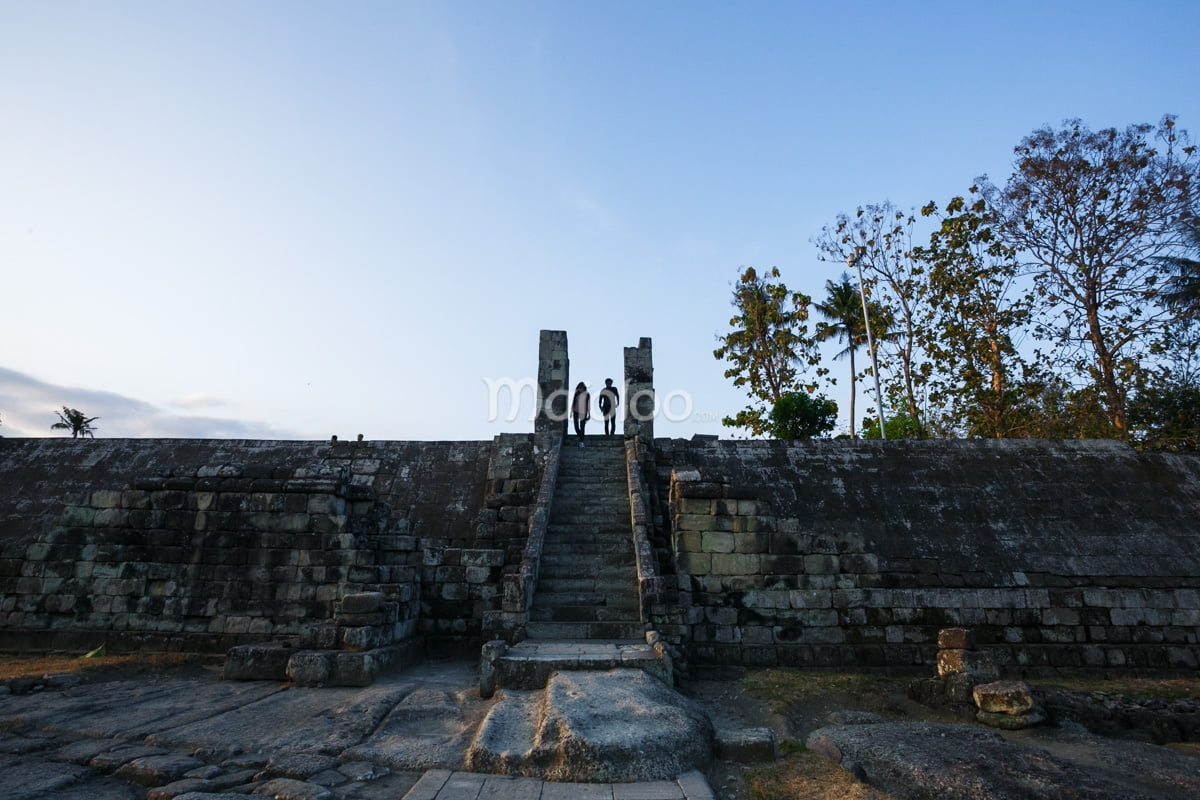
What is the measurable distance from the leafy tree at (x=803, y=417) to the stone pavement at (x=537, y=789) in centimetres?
1670

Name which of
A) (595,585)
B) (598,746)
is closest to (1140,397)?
(595,585)

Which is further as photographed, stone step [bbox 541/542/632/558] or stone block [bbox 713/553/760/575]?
stone step [bbox 541/542/632/558]

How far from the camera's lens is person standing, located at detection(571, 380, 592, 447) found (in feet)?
47.6

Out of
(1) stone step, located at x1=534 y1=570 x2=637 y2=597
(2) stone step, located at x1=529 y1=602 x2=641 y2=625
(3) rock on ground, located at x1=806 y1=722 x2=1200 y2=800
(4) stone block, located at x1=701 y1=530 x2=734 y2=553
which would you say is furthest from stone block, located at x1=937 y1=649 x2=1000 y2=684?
(1) stone step, located at x1=534 y1=570 x2=637 y2=597

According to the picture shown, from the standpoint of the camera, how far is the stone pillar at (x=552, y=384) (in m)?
13.8

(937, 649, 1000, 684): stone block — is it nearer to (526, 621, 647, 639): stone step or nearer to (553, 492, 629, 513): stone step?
(526, 621, 647, 639): stone step

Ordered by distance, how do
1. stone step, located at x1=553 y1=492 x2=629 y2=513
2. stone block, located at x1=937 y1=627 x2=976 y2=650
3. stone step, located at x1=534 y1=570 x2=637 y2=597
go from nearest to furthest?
stone block, located at x1=937 y1=627 x2=976 y2=650
stone step, located at x1=534 y1=570 x2=637 y2=597
stone step, located at x1=553 y1=492 x2=629 y2=513

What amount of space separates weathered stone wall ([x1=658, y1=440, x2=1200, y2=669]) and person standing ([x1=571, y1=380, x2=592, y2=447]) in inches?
179

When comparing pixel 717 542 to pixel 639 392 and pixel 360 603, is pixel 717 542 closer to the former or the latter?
pixel 360 603

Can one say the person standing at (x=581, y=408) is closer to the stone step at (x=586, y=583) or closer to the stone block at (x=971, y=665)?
the stone step at (x=586, y=583)

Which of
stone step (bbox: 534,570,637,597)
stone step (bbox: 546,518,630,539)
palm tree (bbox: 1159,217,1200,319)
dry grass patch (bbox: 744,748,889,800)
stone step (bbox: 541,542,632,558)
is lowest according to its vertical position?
dry grass patch (bbox: 744,748,889,800)

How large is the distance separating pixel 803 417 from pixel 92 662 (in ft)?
58.8

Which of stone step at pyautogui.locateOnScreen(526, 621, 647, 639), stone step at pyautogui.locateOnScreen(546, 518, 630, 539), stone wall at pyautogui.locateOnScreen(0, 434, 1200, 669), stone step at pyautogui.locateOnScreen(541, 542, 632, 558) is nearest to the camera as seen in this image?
stone step at pyautogui.locateOnScreen(526, 621, 647, 639)

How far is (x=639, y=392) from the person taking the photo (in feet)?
46.9
